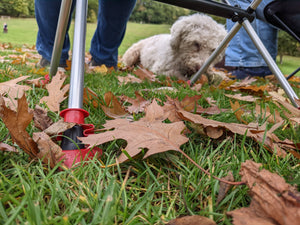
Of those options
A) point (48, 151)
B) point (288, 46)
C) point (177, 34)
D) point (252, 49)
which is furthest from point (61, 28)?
point (288, 46)

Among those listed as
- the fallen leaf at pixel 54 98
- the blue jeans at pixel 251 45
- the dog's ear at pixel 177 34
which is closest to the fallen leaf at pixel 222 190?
the fallen leaf at pixel 54 98

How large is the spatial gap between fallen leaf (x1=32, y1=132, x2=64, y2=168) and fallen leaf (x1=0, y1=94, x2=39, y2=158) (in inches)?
0.8

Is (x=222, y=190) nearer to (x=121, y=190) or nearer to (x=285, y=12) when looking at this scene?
(x=121, y=190)

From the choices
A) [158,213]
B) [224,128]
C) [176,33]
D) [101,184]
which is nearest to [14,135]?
[101,184]

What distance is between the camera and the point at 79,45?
3.22 feet

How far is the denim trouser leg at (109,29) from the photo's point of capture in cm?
248

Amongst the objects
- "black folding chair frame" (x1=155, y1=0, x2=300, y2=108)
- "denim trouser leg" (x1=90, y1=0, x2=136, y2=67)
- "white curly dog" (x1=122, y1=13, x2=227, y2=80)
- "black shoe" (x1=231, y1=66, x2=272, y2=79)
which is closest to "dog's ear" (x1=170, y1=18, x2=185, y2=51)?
"white curly dog" (x1=122, y1=13, x2=227, y2=80)

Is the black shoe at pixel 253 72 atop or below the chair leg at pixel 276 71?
below

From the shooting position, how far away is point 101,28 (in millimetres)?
2756

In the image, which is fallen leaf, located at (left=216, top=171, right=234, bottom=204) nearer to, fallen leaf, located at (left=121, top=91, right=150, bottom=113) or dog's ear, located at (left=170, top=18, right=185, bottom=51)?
fallen leaf, located at (left=121, top=91, right=150, bottom=113)

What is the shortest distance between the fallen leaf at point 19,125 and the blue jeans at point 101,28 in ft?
6.41

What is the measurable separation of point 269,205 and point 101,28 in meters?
2.70

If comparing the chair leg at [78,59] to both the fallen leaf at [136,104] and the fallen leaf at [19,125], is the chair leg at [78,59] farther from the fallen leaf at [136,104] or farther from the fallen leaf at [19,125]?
the fallen leaf at [136,104]

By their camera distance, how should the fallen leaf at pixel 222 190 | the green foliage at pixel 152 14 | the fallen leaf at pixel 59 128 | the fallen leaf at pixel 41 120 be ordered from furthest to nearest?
the green foliage at pixel 152 14, the fallen leaf at pixel 41 120, the fallen leaf at pixel 59 128, the fallen leaf at pixel 222 190
